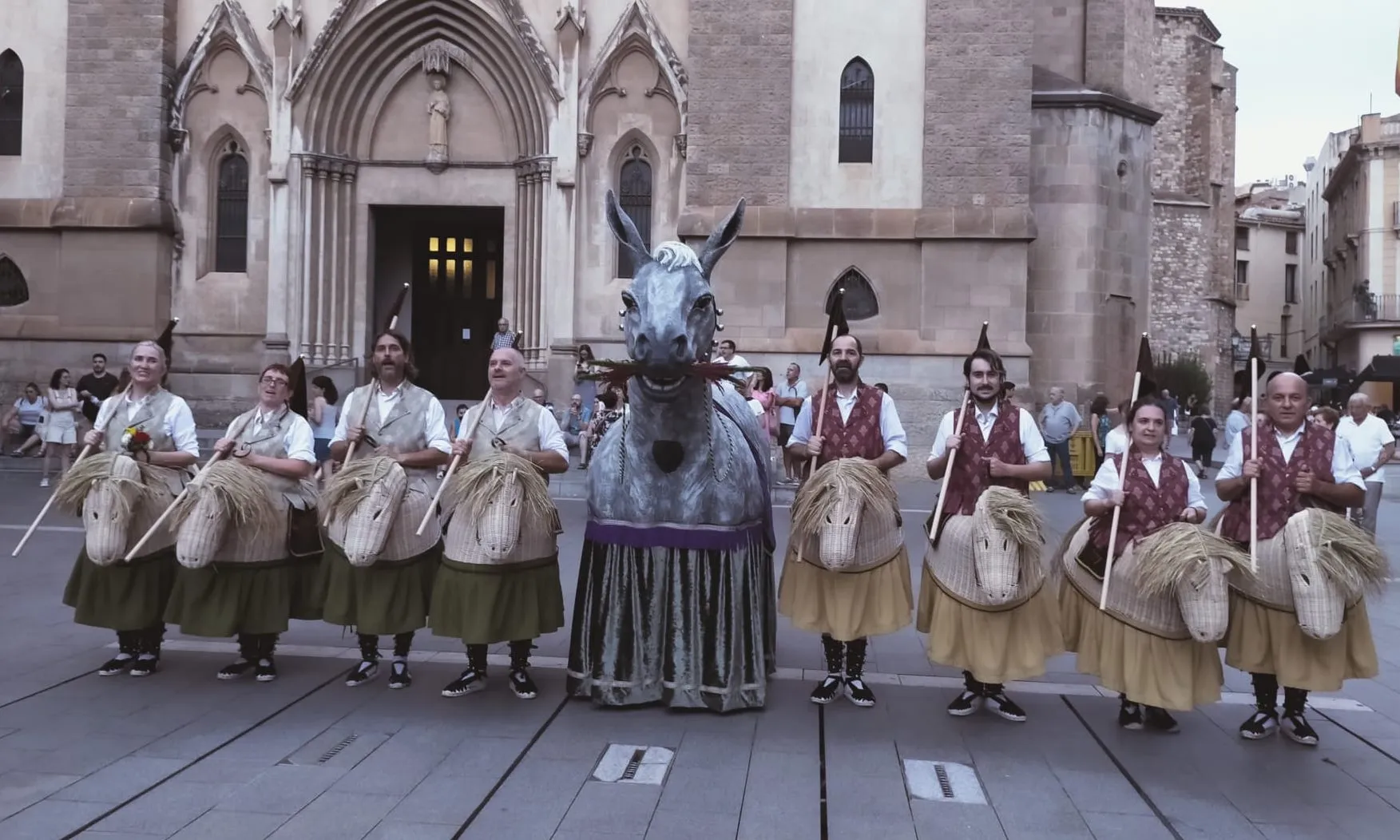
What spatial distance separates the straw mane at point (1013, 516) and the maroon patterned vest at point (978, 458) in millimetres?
295

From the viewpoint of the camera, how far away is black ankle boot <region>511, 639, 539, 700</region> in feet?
20.3

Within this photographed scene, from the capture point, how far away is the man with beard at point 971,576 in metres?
5.70

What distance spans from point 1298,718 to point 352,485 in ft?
16.8

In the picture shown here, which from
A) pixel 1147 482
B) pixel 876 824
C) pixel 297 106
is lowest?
pixel 876 824

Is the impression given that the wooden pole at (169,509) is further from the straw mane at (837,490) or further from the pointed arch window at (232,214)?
the pointed arch window at (232,214)

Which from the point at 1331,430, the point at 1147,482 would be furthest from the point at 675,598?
the point at 1331,430

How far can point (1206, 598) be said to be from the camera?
5207 millimetres

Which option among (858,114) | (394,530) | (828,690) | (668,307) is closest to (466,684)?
(394,530)

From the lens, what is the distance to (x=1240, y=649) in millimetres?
5590

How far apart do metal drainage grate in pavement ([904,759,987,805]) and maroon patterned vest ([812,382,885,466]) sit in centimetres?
172

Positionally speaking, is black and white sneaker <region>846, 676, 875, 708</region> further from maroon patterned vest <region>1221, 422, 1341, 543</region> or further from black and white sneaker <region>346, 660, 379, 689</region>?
black and white sneaker <region>346, 660, 379, 689</region>

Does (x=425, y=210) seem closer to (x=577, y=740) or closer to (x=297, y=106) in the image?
(x=297, y=106)

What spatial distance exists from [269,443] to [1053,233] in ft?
53.6

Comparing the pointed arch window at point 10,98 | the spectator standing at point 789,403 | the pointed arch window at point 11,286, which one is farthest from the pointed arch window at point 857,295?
the pointed arch window at point 10,98
